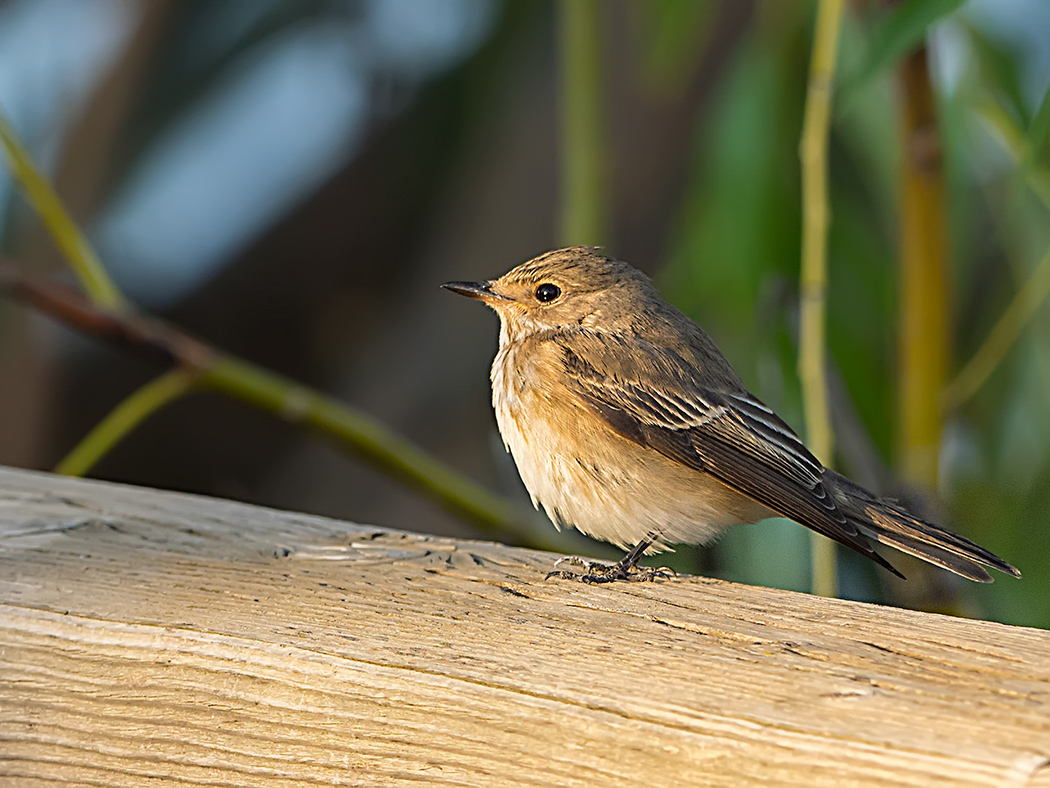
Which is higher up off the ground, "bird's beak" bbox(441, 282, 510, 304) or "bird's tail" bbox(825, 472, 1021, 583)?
"bird's beak" bbox(441, 282, 510, 304)

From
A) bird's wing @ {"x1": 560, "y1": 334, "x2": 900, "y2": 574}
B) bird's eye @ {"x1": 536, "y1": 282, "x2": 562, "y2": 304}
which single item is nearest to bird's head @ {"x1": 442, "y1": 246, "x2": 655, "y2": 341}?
bird's eye @ {"x1": 536, "y1": 282, "x2": 562, "y2": 304}

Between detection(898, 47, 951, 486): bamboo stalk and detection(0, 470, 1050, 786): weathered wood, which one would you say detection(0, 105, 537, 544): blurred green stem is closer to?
detection(0, 470, 1050, 786): weathered wood

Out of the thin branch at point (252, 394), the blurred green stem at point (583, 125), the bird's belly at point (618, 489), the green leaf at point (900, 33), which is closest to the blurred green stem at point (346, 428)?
the thin branch at point (252, 394)

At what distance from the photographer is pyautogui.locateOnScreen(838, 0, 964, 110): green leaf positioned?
186 centimetres

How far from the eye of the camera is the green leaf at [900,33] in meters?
1.86

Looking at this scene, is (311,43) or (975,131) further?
(311,43)

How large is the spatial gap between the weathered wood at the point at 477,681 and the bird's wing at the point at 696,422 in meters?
0.34

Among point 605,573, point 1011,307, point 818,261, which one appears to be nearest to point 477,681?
point 605,573

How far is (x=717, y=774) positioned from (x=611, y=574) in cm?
78

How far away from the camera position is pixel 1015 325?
2428 mm

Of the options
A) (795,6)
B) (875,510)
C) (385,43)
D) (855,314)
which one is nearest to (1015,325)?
(855,314)

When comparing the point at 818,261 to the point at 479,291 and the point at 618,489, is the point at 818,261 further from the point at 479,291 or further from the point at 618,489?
the point at 479,291

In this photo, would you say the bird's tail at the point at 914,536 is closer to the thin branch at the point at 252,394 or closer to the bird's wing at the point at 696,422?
the bird's wing at the point at 696,422

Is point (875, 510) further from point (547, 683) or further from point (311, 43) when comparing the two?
point (311, 43)
